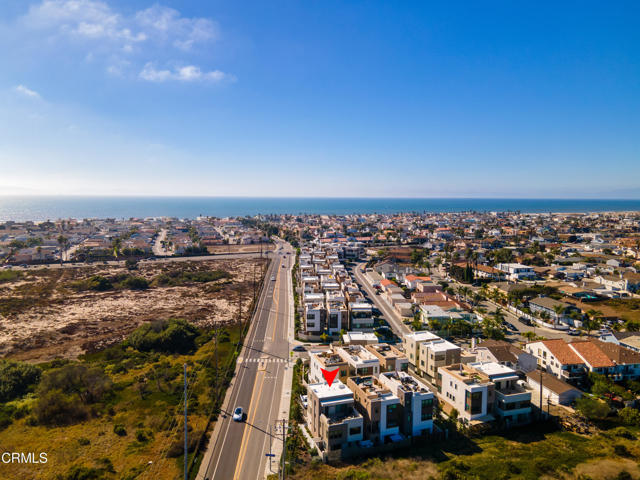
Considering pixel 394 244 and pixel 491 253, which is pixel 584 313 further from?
pixel 394 244

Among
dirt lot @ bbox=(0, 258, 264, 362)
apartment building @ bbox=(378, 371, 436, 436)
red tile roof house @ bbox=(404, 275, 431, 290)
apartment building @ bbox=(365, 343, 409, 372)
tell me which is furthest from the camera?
red tile roof house @ bbox=(404, 275, 431, 290)

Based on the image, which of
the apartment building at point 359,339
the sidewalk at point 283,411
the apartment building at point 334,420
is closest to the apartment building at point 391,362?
the apartment building at point 359,339

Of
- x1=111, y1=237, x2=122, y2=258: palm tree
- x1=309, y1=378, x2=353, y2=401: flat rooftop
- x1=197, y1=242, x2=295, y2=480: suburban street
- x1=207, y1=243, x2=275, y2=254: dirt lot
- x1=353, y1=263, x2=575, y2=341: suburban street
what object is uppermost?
x1=111, y1=237, x2=122, y2=258: palm tree

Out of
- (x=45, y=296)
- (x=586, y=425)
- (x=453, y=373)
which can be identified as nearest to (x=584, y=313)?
(x=586, y=425)

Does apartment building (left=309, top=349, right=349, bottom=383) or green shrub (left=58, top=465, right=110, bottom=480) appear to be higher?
apartment building (left=309, top=349, right=349, bottom=383)

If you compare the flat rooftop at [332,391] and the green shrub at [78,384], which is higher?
the flat rooftop at [332,391]

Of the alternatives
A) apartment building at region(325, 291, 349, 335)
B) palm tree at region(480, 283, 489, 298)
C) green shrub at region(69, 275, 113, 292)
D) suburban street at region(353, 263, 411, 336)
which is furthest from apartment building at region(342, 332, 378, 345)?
green shrub at region(69, 275, 113, 292)

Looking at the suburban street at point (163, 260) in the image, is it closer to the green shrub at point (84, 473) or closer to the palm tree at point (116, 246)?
the palm tree at point (116, 246)

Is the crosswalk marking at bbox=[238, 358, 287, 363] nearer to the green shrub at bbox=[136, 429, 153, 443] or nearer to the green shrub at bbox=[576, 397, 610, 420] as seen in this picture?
Result: the green shrub at bbox=[136, 429, 153, 443]
